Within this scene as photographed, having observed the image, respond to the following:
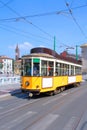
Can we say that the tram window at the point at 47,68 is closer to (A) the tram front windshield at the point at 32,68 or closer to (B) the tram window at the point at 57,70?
(A) the tram front windshield at the point at 32,68

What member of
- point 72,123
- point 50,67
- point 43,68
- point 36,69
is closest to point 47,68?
point 50,67

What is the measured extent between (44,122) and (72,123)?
98cm

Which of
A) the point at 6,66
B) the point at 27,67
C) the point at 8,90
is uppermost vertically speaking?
the point at 6,66

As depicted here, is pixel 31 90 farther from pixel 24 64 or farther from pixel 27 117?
pixel 27 117

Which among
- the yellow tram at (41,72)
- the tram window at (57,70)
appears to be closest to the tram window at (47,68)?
the yellow tram at (41,72)

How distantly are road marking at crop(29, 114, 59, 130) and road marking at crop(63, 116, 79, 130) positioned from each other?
625 millimetres

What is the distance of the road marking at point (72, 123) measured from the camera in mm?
9688

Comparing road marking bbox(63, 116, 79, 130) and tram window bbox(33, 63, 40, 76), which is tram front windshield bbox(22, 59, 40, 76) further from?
road marking bbox(63, 116, 79, 130)

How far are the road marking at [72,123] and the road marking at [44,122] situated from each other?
625 millimetres

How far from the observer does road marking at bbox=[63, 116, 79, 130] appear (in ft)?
31.8

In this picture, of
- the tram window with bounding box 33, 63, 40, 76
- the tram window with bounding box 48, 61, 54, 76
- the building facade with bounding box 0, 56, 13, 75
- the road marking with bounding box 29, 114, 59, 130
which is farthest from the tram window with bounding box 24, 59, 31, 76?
the building facade with bounding box 0, 56, 13, 75

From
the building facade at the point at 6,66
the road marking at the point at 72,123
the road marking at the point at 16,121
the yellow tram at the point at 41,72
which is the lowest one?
the road marking at the point at 72,123

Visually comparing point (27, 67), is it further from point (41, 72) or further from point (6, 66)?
point (6, 66)

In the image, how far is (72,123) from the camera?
412 inches
